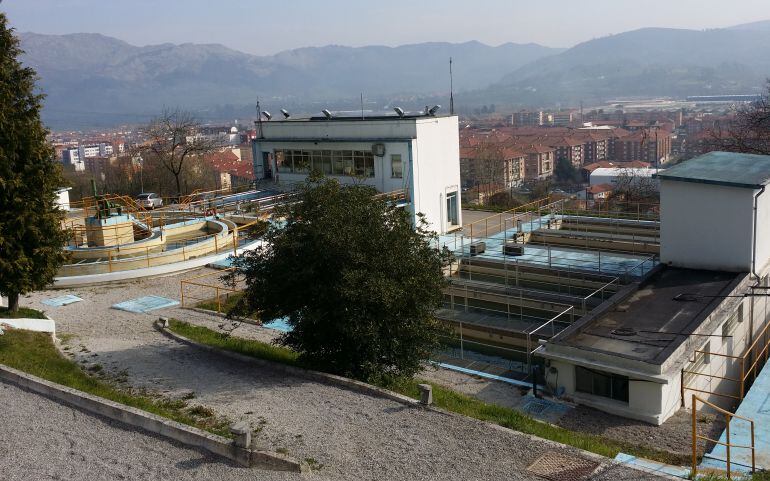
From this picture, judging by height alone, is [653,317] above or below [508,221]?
below

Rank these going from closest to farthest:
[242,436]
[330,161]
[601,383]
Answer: [242,436]
[601,383]
[330,161]

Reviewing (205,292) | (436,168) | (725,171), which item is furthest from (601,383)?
(436,168)

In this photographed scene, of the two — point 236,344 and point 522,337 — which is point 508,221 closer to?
point 522,337

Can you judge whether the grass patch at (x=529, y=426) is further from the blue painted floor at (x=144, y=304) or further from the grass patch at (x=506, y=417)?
the blue painted floor at (x=144, y=304)

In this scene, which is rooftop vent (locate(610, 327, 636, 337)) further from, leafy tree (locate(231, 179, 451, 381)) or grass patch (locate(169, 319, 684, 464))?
leafy tree (locate(231, 179, 451, 381))

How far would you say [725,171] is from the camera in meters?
17.6

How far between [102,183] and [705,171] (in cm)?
3953

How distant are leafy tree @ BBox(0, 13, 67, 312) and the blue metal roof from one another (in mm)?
14261

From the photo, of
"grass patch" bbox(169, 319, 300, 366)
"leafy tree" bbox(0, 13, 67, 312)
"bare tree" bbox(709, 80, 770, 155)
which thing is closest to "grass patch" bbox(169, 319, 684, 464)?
"grass patch" bbox(169, 319, 300, 366)

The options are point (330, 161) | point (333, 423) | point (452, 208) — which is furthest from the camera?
point (330, 161)

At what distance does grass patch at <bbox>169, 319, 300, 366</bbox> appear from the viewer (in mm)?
13930

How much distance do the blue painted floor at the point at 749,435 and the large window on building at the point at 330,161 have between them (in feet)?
64.8

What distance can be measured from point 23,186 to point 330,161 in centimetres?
1825

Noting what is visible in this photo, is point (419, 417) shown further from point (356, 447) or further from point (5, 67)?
point (5, 67)
